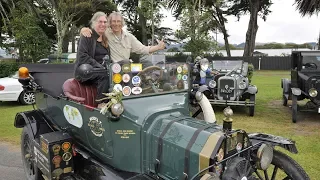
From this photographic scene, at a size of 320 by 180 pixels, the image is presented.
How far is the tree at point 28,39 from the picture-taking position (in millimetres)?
16797

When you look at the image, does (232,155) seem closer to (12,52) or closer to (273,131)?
(273,131)

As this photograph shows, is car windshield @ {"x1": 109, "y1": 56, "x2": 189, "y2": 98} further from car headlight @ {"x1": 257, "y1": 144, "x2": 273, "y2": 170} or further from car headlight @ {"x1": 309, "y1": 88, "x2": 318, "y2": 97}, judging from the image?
car headlight @ {"x1": 309, "y1": 88, "x2": 318, "y2": 97}

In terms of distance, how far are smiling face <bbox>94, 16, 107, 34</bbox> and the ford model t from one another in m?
0.72

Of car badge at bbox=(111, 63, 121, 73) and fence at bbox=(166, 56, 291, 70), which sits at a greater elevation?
fence at bbox=(166, 56, 291, 70)

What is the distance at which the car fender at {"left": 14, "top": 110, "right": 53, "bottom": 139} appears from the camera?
13.6 feet

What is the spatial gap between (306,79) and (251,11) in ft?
73.6

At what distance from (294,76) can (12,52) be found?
57.5 feet

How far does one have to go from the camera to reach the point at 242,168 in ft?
8.01

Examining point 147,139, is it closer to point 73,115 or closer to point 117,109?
point 117,109

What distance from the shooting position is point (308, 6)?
23.5m

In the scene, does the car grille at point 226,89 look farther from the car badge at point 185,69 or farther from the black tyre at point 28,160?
the black tyre at point 28,160

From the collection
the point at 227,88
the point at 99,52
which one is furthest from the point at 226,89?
the point at 99,52

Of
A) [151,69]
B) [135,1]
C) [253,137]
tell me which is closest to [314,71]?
[253,137]

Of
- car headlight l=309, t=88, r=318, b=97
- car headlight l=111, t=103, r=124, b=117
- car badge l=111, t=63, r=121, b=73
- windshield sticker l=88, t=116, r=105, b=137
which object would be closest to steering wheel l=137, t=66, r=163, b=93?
car badge l=111, t=63, r=121, b=73
